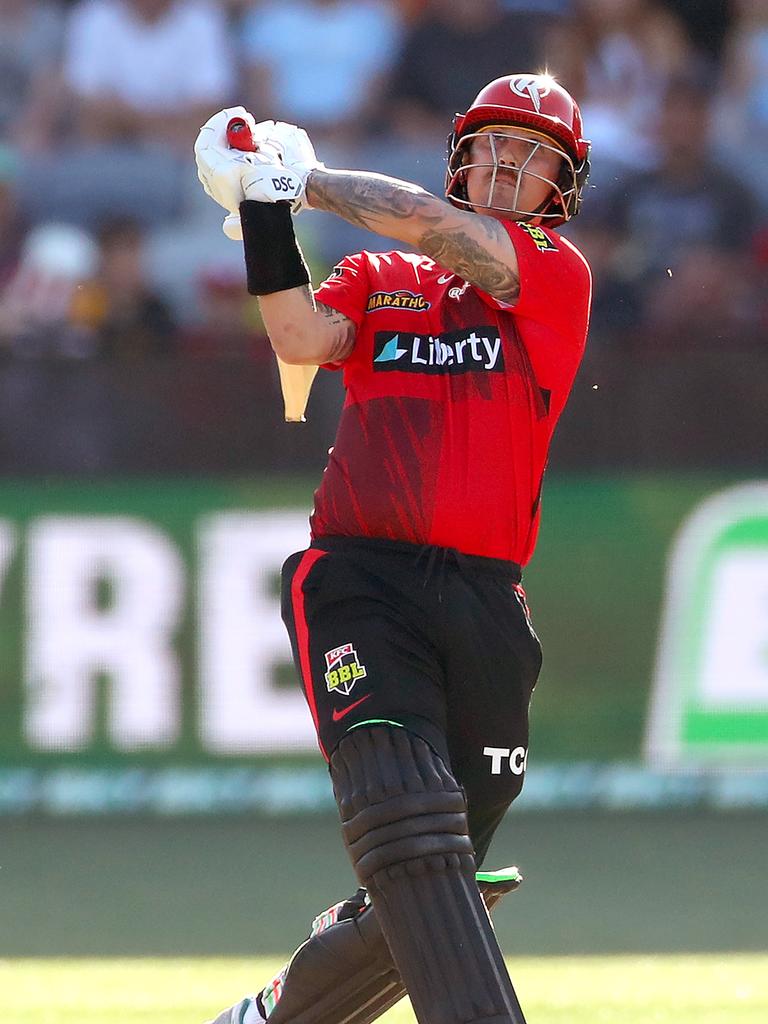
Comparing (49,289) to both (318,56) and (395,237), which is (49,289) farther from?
(395,237)

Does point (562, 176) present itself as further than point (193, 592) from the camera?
No

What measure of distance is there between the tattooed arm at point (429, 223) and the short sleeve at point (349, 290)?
0.59 ft

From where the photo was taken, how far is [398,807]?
3146 millimetres

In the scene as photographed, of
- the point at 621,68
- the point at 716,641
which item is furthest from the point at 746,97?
the point at 716,641

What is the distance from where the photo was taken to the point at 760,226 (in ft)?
26.4

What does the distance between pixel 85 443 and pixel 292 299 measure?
358 cm

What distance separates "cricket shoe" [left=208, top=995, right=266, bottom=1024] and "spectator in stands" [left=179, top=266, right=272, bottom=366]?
141 inches

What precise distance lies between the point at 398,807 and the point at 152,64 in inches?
251

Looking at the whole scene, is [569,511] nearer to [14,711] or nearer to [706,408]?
[706,408]

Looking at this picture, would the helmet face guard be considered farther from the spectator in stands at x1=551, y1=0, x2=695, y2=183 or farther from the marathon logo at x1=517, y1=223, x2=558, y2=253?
the spectator in stands at x1=551, y1=0, x2=695, y2=183

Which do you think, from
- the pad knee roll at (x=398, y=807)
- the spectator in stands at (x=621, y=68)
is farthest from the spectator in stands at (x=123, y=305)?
the pad knee roll at (x=398, y=807)

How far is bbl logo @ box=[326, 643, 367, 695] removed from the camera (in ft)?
10.9

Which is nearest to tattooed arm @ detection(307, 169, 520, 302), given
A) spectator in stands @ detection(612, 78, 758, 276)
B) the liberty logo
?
the liberty logo

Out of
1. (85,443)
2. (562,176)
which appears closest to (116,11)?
(85,443)
